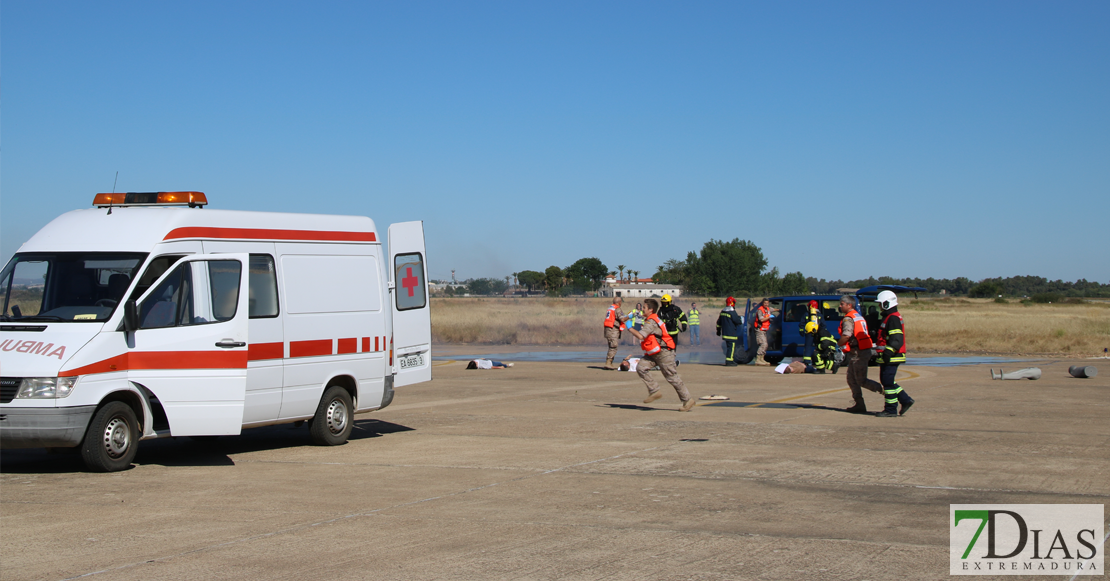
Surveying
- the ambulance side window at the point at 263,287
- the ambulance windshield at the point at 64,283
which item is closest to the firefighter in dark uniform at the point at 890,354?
the ambulance side window at the point at 263,287

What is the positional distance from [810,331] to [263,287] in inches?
576

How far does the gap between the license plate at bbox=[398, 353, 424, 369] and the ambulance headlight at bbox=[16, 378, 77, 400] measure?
4.43m

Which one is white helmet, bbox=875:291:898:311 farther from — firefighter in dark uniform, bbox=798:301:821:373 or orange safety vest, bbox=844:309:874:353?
firefighter in dark uniform, bbox=798:301:821:373

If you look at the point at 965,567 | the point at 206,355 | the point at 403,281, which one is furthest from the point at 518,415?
the point at 965,567

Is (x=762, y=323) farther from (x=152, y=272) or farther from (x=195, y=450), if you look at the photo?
(x=152, y=272)

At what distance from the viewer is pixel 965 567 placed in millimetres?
5906

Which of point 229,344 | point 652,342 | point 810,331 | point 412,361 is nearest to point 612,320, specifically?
point 810,331

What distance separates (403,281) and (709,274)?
4560 inches

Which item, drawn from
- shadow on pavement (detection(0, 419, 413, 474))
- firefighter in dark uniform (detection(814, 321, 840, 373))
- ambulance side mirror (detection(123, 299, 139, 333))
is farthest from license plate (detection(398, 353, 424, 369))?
firefighter in dark uniform (detection(814, 321, 840, 373))

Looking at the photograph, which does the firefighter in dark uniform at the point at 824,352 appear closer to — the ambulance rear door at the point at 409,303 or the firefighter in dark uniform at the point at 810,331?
the firefighter in dark uniform at the point at 810,331

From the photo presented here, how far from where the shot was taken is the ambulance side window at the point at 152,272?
31.9 feet

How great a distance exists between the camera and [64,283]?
991 centimetres

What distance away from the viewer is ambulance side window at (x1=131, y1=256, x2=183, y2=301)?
973cm

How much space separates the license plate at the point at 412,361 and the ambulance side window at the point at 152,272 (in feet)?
11.3
